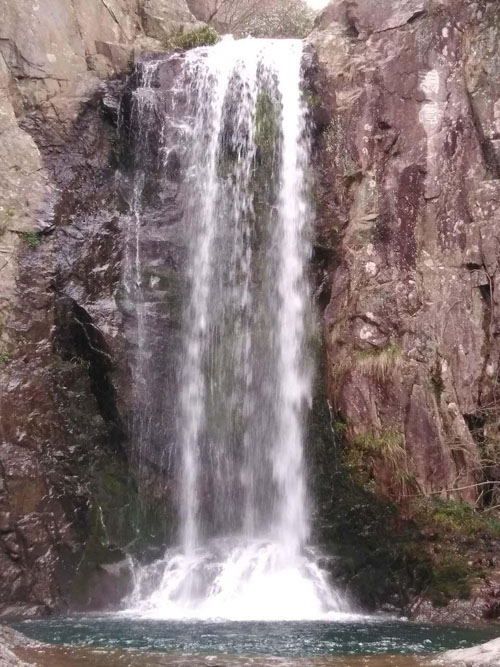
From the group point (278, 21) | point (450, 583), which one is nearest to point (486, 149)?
point (450, 583)

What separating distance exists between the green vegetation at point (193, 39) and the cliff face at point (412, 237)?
2.71 m

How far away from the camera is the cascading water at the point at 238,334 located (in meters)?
10.1

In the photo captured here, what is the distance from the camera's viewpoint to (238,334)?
12.1 metres

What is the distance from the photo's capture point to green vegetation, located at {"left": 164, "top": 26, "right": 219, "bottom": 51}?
1491cm

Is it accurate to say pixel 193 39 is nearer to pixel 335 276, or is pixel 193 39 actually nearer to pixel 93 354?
pixel 335 276

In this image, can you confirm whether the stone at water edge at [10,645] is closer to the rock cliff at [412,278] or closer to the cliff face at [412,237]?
the rock cliff at [412,278]

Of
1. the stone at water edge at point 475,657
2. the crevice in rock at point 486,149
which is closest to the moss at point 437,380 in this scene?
the crevice in rock at point 486,149

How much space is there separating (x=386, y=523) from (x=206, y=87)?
8485 millimetres

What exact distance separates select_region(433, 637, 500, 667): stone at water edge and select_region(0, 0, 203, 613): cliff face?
18.4ft

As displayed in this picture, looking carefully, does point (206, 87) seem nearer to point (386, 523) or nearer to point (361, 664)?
point (386, 523)

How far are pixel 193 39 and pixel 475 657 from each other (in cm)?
1316

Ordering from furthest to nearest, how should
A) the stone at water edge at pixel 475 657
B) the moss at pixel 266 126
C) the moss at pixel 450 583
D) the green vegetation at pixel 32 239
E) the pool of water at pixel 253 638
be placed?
the moss at pixel 266 126
the green vegetation at pixel 32 239
the moss at pixel 450 583
the pool of water at pixel 253 638
the stone at water edge at pixel 475 657

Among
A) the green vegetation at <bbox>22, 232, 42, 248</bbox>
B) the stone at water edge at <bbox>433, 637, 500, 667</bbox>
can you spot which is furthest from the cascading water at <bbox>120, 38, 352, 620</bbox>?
the stone at water edge at <bbox>433, 637, 500, 667</bbox>

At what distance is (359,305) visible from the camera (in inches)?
451
